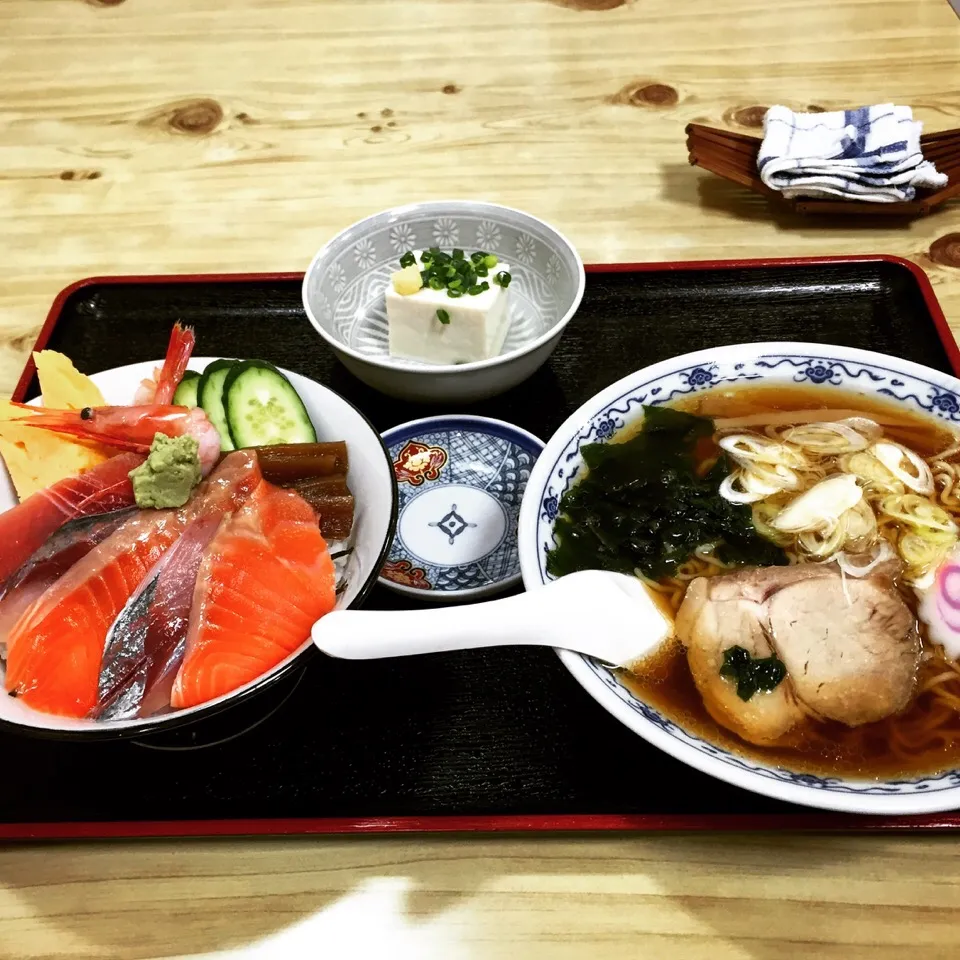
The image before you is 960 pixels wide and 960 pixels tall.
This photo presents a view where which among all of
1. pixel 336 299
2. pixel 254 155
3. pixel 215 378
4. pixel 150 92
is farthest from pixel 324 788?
pixel 150 92

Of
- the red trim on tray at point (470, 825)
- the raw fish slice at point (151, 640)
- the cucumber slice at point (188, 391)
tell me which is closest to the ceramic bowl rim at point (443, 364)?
the cucumber slice at point (188, 391)

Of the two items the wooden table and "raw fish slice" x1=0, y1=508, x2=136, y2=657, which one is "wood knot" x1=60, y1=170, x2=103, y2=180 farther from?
"raw fish slice" x1=0, y1=508, x2=136, y2=657

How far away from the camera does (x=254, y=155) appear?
8.23 feet

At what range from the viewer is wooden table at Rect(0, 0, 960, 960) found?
42.2 inches

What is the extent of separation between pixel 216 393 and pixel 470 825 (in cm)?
89

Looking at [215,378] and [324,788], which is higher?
[215,378]

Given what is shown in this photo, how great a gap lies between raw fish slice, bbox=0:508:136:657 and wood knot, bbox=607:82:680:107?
2145 millimetres

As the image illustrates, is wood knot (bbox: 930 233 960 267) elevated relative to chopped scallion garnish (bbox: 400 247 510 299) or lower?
lower

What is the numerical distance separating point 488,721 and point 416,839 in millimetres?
212

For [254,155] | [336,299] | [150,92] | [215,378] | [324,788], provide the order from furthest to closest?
[150,92], [254,155], [336,299], [215,378], [324,788]

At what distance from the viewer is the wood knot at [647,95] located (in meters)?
2.57

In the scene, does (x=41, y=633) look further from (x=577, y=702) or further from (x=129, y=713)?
(x=577, y=702)

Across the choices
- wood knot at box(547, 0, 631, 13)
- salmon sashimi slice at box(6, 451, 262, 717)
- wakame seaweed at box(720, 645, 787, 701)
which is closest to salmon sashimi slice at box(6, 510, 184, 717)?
salmon sashimi slice at box(6, 451, 262, 717)

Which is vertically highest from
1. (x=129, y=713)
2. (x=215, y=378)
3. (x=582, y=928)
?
(x=215, y=378)
